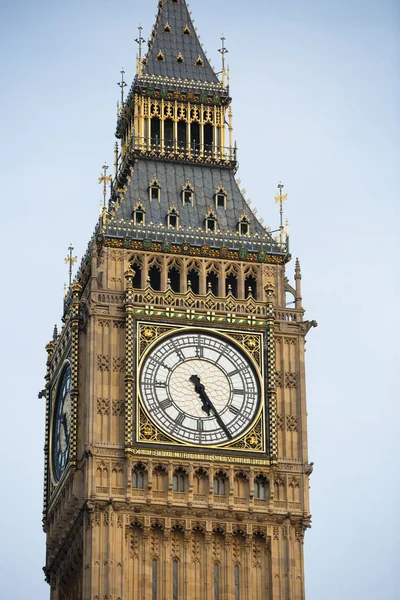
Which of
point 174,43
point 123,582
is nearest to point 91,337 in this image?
point 123,582

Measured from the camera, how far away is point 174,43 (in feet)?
224

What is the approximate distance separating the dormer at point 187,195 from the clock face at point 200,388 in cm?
479

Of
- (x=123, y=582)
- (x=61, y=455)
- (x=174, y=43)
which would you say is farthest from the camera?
(x=174, y=43)

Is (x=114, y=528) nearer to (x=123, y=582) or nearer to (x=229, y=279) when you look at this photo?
(x=123, y=582)

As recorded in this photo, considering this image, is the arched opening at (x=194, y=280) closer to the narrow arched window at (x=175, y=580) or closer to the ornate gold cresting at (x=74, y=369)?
the ornate gold cresting at (x=74, y=369)

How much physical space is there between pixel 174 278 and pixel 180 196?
2.77 m

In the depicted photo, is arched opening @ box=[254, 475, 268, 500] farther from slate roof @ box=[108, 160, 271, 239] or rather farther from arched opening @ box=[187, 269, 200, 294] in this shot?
slate roof @ box=[108, 160, 271, 239]

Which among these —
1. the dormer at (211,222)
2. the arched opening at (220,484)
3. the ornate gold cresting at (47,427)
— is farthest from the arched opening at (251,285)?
the ornate gold cresting at (47,427)

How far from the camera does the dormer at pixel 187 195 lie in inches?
2544

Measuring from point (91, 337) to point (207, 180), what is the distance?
278 inches

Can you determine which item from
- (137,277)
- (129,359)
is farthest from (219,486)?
(137,277)

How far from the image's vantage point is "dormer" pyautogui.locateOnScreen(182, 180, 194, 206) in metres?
64.6

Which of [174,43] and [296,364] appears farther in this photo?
[174,43]

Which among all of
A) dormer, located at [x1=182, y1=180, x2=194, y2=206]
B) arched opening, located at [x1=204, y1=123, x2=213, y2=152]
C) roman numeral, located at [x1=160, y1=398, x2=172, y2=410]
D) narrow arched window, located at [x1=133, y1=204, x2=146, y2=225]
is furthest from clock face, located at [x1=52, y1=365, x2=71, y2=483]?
arched opening, located at [x1=204, y1=123, x2=213, y2=152]
